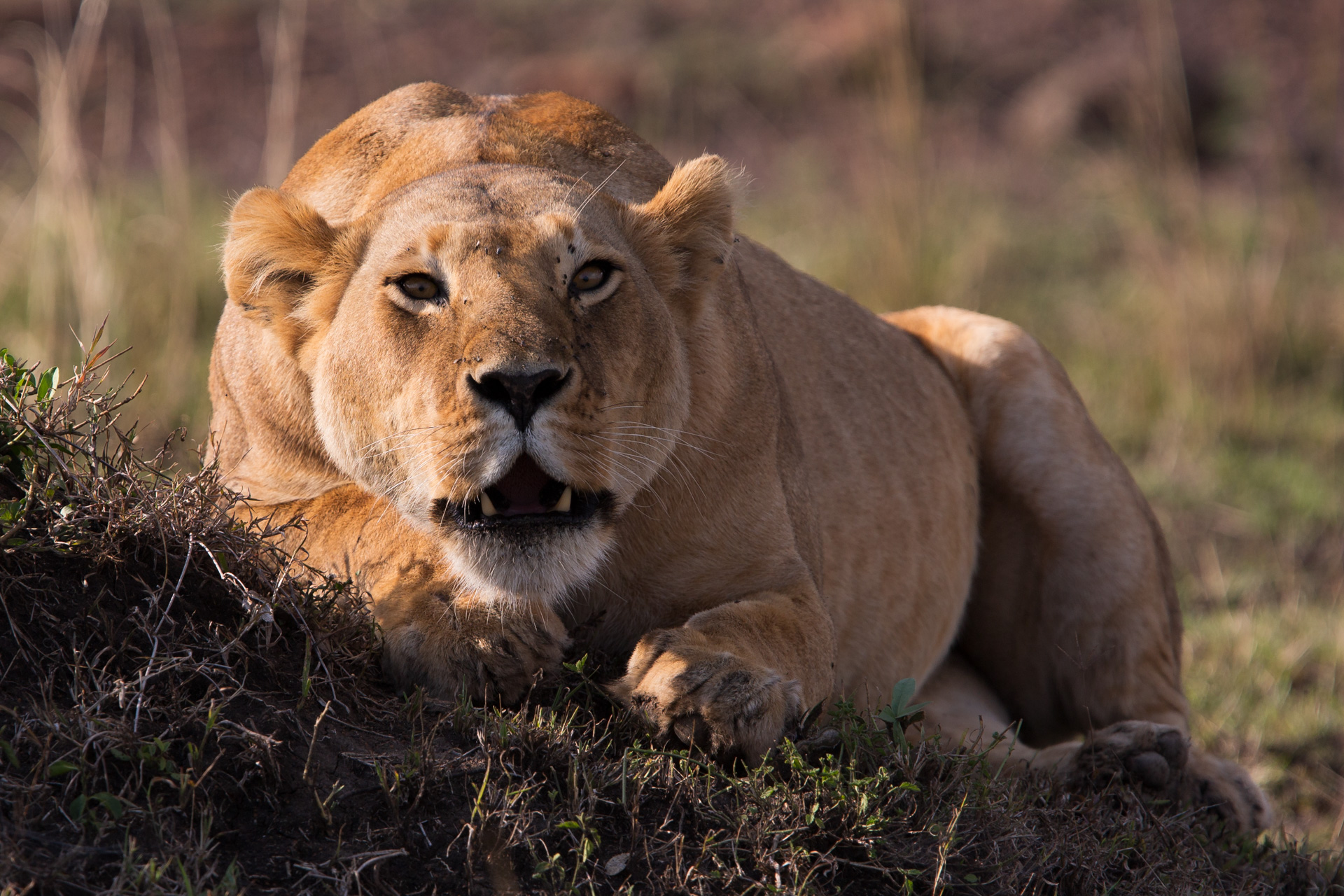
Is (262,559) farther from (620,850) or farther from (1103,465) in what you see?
(1103,465)

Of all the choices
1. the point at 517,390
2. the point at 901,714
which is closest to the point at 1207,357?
the point at 901,714

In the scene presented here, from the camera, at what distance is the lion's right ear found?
10.2 feet

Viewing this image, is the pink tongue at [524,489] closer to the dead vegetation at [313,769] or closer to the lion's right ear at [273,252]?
the dead vegetation at [313,769]

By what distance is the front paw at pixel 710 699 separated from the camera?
8.83 feet

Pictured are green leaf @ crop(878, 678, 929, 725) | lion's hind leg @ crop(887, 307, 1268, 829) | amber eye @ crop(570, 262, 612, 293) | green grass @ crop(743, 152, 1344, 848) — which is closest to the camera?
amber eye @ crop(570, 262, 612, 293)

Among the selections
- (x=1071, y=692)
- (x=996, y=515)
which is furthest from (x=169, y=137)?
(x=1071, y=692)

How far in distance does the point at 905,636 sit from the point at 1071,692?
2.62ft

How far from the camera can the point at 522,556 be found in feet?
8.91

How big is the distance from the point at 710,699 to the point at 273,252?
143cm

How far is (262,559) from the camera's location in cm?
303

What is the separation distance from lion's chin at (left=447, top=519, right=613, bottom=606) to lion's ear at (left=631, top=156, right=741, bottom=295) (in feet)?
2.63

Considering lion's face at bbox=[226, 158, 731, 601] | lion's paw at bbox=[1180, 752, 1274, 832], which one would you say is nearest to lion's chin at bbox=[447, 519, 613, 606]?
lion's face at bbox=[226, 158, 731, 601]

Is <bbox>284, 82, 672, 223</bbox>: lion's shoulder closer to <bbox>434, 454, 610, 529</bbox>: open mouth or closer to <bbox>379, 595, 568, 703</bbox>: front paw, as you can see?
<bbox>434, 454, 610, 529</bbox>: open mouth

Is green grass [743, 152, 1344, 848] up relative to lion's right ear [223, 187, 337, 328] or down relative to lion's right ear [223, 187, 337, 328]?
down
